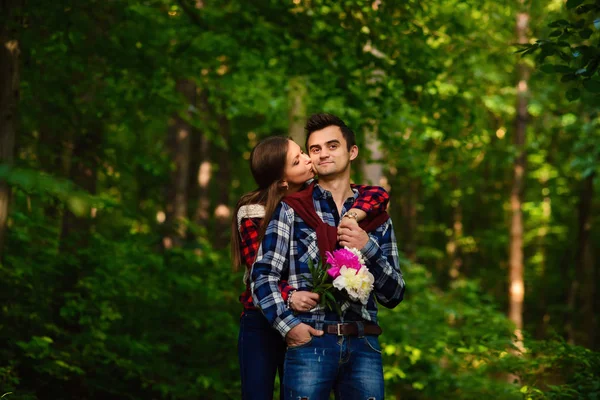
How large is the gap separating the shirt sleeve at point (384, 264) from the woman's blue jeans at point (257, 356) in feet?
2.33

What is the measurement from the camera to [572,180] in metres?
21.8

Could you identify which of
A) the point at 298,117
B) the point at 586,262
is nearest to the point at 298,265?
A: the point at 298,117

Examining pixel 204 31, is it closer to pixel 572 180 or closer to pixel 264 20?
pixel 264 20

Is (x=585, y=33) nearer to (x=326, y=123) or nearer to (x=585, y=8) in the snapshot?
(x=585, y=8)

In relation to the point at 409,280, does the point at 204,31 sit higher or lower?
higher

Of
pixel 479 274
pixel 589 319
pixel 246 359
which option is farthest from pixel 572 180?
pixel 246 359

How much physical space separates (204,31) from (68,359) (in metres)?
4.02

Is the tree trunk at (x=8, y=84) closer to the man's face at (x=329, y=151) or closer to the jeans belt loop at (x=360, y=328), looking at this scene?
the man's face at (x=329, y=151)

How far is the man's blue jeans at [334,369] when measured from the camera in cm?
326

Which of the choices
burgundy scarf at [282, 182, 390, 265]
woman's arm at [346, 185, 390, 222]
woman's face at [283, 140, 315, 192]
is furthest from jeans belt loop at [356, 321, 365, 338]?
woman's face at [283, 140, 315, 192]

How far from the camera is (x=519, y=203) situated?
53.8ft

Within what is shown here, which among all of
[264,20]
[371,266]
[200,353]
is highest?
[264,20]

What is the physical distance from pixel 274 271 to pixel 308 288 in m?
0.19

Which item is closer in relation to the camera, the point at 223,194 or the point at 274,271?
the point at 274,271
